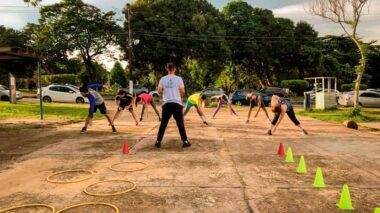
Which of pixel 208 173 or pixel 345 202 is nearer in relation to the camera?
pixel 345 202

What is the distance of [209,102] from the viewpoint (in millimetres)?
27641

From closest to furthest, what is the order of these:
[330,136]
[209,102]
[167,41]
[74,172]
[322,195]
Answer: [322,195] → [74,172] → [330,136] → [209,102] → [167,41]

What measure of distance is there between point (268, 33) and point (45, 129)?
33.8 meters

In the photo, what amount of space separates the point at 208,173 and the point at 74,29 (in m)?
34.8

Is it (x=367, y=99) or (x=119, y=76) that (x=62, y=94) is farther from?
(x=119, y=76)

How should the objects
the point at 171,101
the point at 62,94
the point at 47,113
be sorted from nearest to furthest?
the point at 171,101, the point at 47,113, the point at 62,94

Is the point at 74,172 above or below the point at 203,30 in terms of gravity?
below

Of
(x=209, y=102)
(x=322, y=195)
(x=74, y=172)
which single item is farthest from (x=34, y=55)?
(x=209, y=102)

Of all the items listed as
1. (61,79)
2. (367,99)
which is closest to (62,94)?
(61,79)

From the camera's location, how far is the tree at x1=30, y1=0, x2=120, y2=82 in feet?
120

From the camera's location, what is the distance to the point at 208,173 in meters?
5.67

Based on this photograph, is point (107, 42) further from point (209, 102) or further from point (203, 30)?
point (209, 102)

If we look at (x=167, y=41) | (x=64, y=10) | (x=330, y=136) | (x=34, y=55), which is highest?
(x=64, y=10)

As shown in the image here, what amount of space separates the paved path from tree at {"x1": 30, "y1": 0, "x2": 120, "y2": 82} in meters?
29.0
